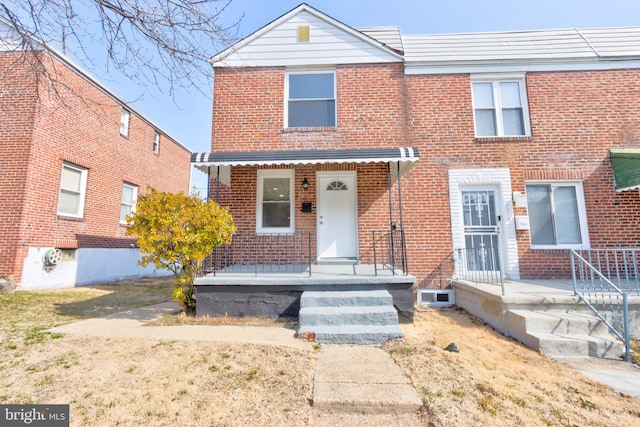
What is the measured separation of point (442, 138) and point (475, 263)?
3.19 meters

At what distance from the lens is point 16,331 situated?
448 centimetres

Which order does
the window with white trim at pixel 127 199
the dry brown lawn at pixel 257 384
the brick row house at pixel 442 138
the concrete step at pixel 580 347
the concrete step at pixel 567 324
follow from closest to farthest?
1. the dry brown lawn at pixel 257 384
2. the concrete step at pixel 580 347
3. the concrete step at pixel 567 324
4. the brick row house at pixel 442 138
5. the window with white trim at pixel 127 199

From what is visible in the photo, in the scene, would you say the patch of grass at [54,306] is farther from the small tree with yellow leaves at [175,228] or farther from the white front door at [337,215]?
the white front door at [337,215]

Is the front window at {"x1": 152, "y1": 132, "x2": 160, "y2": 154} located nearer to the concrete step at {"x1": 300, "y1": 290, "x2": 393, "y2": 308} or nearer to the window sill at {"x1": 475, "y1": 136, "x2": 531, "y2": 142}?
the concrete step at {"x1": 300, "y1": 290, "x2": 393, "y2": 308}

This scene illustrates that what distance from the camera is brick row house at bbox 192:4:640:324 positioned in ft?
22.8

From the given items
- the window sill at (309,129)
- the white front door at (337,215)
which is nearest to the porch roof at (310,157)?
the white front door at (337,215)

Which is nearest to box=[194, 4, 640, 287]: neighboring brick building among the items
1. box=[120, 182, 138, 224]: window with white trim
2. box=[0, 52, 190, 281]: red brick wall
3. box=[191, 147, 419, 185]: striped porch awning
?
box=[191, 147, 419, 185]: striped porch awning

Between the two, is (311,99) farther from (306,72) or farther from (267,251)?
(267,251)

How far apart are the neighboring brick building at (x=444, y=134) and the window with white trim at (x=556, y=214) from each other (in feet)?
0.08

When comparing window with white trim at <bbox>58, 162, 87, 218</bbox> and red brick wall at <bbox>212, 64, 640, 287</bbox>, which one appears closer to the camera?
red brick wall at <bbox>212, 64, 640, 287</bbox>

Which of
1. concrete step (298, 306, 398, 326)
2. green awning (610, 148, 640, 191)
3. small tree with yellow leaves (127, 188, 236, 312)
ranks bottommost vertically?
concrete step (298, 306, 398, 326)

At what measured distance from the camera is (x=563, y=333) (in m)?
4.27

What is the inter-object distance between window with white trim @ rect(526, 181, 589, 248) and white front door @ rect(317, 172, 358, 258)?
4.28m

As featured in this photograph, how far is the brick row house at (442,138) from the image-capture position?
22.8 ft
